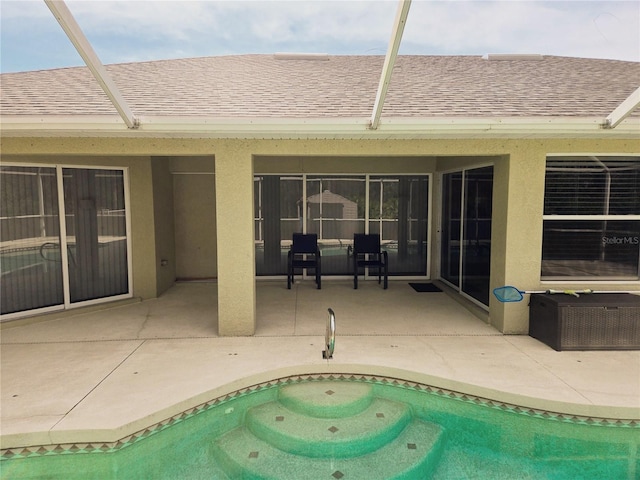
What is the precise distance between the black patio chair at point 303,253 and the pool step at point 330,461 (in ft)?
16.7

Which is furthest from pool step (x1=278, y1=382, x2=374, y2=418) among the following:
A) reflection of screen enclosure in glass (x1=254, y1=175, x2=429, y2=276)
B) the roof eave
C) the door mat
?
reflection of screen enclosure in glass (x1=254, y1=175, x2=429, y2=276)

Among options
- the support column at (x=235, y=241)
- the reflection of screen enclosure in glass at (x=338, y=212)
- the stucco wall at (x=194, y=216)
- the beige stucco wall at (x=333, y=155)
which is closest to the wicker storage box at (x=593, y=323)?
the beige stucco wall at (x=333, y=155)

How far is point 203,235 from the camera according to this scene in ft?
31.1

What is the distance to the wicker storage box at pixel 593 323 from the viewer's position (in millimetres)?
5316

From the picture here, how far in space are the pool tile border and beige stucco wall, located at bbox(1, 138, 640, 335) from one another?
1.52 m

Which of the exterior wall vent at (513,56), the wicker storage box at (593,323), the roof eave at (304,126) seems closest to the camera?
the roof eave at (304,126)

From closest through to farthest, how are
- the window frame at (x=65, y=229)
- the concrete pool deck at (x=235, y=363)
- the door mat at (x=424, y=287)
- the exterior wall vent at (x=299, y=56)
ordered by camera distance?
the concrete pool deck at (x=235, y=363) < the window frame at (x=65, y=229) < the door mat at (x=424, y=287) < the exterior wall vent at (x=299, y=56)

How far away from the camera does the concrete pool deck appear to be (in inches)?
154

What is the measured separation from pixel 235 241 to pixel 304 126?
1918 millimetres

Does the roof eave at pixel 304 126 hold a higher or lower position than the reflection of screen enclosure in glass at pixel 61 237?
higher

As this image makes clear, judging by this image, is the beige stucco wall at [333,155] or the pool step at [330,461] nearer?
the pool step at [330,461]

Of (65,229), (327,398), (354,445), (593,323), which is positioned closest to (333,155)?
(327,398)

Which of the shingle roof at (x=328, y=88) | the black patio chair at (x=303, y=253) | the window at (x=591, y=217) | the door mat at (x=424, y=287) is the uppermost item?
the shingle roof at (x=328, y=88)

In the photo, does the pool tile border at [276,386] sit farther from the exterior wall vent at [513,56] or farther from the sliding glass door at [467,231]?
the exterior wall vent at [513,56]
